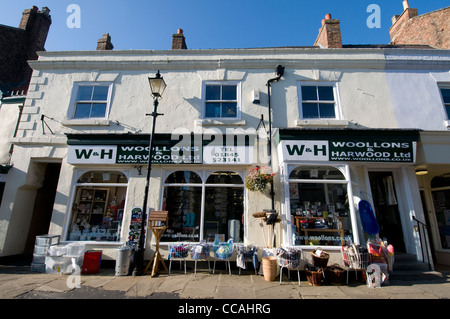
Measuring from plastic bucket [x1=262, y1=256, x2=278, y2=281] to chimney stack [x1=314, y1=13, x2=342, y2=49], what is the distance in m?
8.58

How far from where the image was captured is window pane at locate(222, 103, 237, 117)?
797 cm

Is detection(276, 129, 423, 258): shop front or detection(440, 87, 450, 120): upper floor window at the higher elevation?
detection(440, 87, 450, 120): upper floor window

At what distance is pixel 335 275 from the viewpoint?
542cm

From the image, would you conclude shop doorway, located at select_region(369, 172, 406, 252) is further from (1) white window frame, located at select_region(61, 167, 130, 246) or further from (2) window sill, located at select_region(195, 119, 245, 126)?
(1) white window frame, located at select_region(61, 167, 130, 246)

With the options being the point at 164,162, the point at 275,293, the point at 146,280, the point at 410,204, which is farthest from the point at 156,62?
the point at 410,204

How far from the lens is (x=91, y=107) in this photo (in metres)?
8.24

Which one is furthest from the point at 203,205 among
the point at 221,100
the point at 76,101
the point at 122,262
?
the point at 76,101

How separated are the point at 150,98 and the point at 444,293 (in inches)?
378

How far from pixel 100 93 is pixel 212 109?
4.29m

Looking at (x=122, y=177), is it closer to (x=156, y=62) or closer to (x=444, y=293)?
(x=156, y=62)

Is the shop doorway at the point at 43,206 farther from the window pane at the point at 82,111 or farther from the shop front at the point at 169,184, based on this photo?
the window pane at the point at 82,111

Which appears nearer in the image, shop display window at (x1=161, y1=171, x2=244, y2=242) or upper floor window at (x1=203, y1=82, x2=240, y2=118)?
shop display window at (x1=161, y1=171, x2=244, y2=242)

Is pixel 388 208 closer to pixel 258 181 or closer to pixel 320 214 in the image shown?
pixel 320 214

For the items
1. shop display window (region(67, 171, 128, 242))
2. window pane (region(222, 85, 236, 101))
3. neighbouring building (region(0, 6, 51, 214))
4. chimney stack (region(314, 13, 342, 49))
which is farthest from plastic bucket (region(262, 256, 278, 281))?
neighbouring building (region(0, 6, 51, 214))
